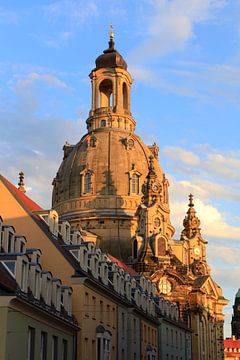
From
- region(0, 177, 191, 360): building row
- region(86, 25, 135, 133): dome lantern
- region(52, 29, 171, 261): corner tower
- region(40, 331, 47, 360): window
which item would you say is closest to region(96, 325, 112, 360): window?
region(0, 177, 191, 360): building row

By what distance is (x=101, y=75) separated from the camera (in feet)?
439

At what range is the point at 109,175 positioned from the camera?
11881 cm

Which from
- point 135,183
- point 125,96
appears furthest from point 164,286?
point 125,96

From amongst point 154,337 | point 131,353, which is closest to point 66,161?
point 154,337

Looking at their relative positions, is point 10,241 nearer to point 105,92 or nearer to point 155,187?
point 155,187

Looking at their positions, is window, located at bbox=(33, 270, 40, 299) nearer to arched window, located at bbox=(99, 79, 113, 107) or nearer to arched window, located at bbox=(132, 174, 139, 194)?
arched window, located at bbox=(132, 174, 139, 194)

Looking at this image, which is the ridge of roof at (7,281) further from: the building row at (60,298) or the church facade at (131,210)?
the church facade at (131,210)

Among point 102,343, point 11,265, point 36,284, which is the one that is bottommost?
point 102,343

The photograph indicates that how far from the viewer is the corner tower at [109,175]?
11525 centimetres

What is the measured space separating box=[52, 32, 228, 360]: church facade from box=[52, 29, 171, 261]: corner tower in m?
0.15

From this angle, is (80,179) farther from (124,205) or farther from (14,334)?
(14,334)

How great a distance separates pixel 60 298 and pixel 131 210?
252 ft

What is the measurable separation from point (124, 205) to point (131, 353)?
62.3 m

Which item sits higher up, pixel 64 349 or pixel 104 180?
pixel 104 180
